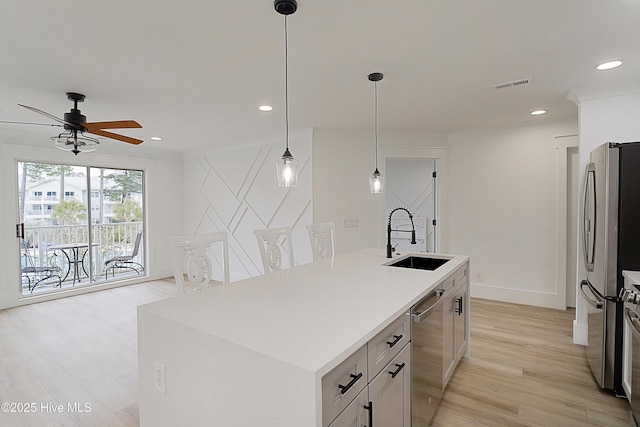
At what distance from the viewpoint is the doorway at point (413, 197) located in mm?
6102

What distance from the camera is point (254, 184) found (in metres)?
5.18

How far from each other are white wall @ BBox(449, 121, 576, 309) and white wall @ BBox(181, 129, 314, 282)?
227cm

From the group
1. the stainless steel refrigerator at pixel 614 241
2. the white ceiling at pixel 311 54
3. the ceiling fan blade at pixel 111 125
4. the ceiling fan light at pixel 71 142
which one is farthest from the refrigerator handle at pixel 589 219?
the ceiling fan light at pixel 71 142

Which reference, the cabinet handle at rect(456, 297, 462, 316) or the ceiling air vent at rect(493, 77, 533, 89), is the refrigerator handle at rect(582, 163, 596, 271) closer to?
the ceiling air vent at rect(493, 77, 533, 89)

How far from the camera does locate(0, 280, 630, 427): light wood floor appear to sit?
6.70 ft

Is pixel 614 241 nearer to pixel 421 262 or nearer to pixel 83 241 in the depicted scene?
pixel 421 262

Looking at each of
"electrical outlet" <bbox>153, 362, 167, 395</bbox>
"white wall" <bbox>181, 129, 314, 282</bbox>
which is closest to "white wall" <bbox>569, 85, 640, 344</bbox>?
"white wall" <bbox>181, 129, 314, 282</bbox>

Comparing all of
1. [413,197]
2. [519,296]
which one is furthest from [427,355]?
[413,197]

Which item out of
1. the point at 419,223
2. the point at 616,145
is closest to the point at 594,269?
the point at 616,145

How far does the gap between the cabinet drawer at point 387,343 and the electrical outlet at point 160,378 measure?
2.87 ft

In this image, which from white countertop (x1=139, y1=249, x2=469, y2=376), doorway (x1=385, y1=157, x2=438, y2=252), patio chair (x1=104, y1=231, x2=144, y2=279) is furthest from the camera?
doorway (x1=385, y1=157, x2=438, y2=252)

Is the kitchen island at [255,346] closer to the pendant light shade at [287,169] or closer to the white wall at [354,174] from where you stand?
the pendant light shade at [287,169]

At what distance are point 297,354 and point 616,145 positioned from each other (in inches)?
102

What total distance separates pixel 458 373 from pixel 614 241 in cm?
148
